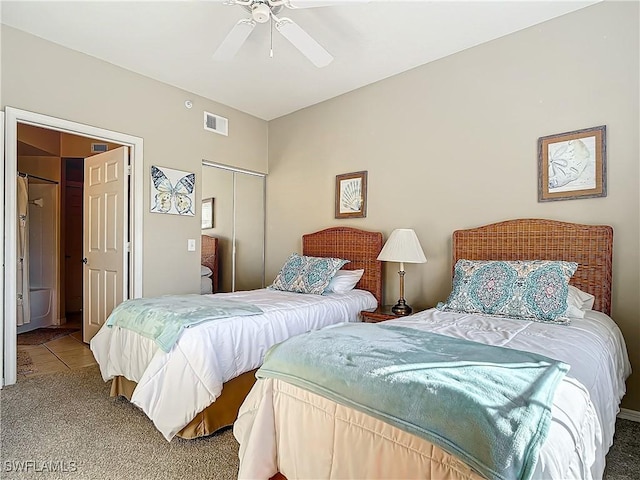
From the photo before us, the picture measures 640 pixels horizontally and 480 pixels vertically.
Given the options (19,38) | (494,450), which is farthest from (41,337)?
(494,450)

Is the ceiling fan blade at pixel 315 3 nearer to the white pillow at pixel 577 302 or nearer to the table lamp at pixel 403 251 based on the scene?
the table lamp at pixel 403 251

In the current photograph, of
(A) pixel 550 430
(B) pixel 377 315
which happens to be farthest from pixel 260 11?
(A) pixel 550 430

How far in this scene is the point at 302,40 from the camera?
235 centimetres

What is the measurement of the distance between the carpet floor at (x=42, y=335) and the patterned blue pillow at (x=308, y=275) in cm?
297

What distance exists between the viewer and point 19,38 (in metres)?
2.82

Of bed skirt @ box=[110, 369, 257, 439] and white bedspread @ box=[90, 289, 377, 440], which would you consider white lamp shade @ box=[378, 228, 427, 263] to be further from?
bed skirt @ box=[110, 369, 257, 439]

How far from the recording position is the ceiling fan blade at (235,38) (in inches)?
87.8

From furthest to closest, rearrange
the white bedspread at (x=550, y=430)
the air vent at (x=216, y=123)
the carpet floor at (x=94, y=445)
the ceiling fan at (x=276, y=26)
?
the air vent at (x=216, y=123), the ceiling fan at (x=276, y=26), the carpet floor at (x=94, y=445), the white bedspread at (x=550, y=430)

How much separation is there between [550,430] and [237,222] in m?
3.98

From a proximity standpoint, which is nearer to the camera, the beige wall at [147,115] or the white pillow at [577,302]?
the white pillow at [577,302]

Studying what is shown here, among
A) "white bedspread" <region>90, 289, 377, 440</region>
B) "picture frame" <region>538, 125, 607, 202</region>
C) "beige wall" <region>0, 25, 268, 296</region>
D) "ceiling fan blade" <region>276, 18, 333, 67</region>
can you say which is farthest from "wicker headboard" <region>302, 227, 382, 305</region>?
"ceiling fan blade" <region>276, 18, 333, 67</region>

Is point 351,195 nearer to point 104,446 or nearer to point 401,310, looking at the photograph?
point 401,310

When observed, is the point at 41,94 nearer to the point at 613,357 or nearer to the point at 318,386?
the point at 318,386

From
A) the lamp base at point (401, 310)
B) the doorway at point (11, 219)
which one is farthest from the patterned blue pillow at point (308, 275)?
the doorway at point (11, 219)
